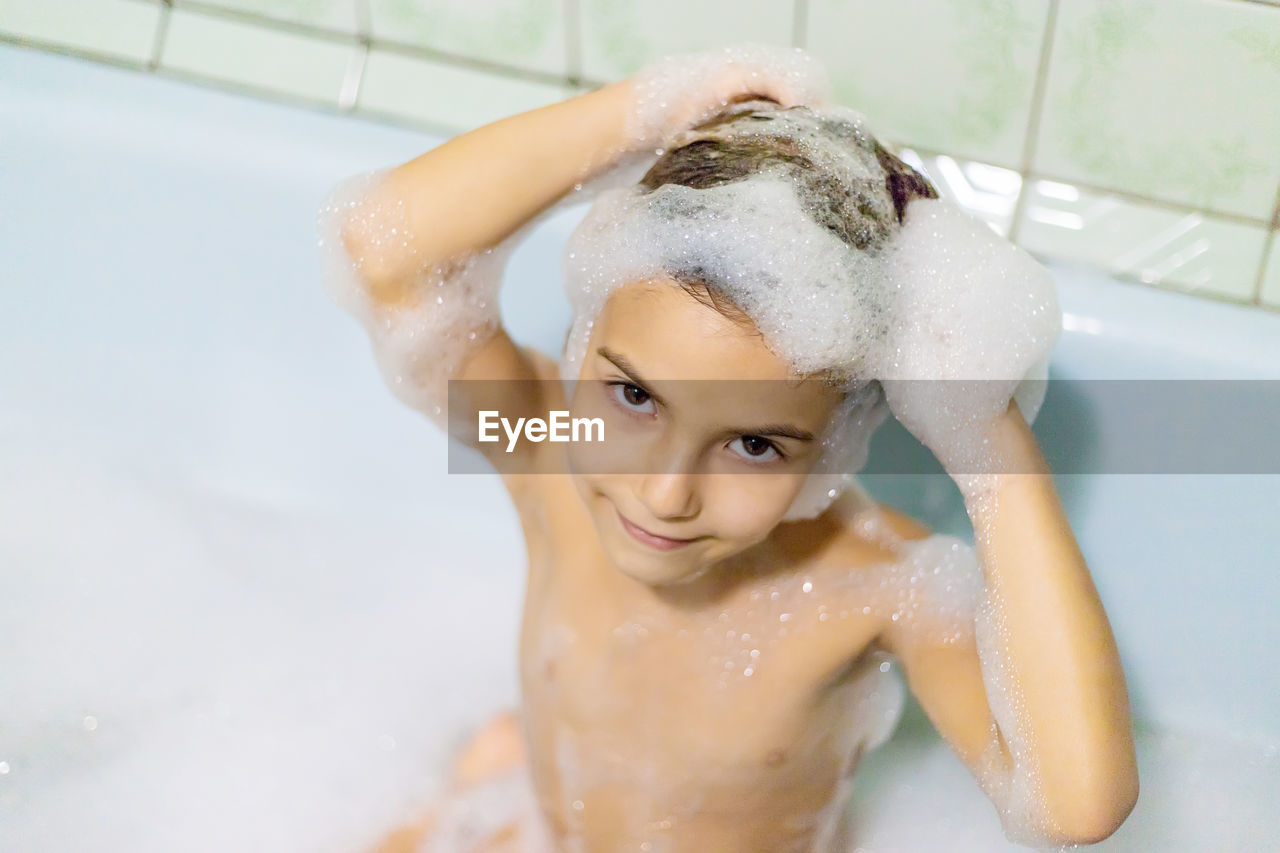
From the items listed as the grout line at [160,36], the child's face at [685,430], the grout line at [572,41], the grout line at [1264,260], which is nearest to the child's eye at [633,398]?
the child's face at [685,430]

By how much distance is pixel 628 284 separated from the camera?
2.52ft

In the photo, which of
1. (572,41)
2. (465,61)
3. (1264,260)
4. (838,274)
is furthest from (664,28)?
(1264,260)

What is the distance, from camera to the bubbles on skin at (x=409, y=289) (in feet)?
2.84

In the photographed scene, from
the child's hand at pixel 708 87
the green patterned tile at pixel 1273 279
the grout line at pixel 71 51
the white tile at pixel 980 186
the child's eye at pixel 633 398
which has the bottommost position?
the child's eye at pixel 633 398

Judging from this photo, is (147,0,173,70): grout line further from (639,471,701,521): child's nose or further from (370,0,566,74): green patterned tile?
(639,471,701,521): child's nose

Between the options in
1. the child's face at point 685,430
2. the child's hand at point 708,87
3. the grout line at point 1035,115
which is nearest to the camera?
the child's face at point 685,430

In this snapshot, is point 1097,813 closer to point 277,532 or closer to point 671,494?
point 671,494

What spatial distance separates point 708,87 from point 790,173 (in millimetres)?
157

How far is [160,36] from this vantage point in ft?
3.82

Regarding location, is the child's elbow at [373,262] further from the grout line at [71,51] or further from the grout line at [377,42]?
the grout line at [71,51]

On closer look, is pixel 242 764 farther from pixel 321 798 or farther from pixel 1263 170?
pixel 1263 170

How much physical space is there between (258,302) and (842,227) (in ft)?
2.29

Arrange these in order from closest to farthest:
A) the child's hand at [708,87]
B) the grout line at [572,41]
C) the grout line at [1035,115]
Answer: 1. the child's hand at [708,87]
2. the grout line at [1035,115]
3. the grout line at [572,41]

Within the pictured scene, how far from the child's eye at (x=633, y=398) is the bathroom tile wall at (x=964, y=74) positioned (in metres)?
0.41
